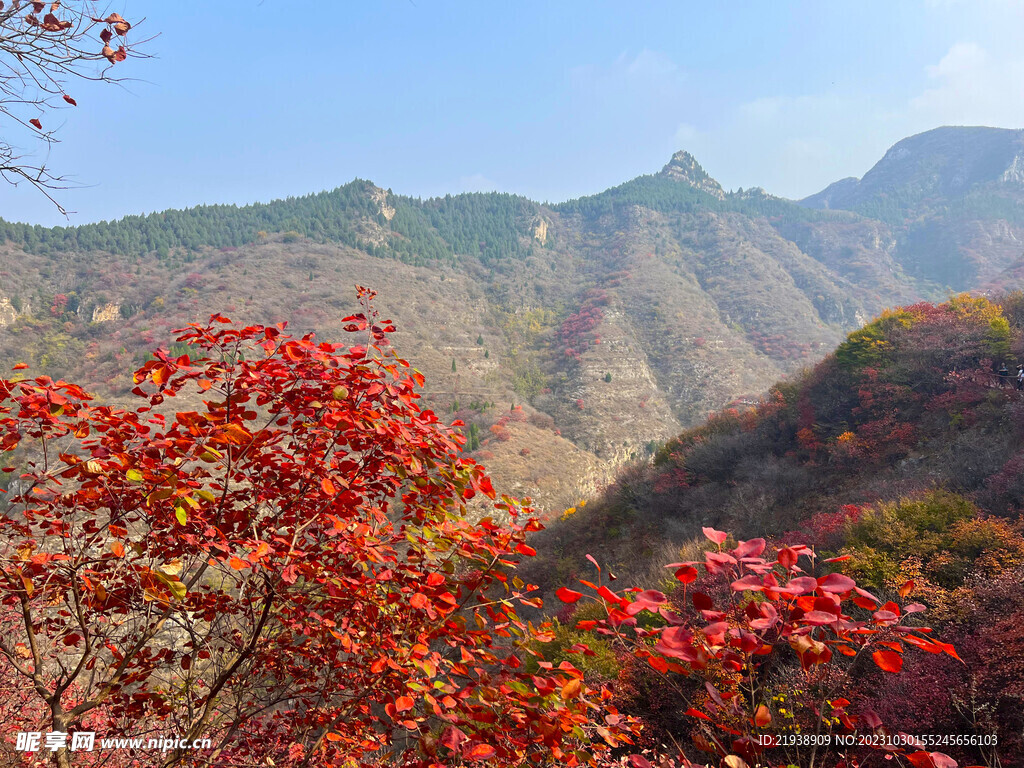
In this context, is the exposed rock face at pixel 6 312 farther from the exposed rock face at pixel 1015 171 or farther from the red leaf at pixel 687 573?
the exposed rock face at pixel 1015 171

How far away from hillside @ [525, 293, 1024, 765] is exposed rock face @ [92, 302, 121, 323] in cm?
7062

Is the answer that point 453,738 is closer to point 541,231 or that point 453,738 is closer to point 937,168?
point 541,231

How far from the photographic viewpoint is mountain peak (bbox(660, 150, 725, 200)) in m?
140

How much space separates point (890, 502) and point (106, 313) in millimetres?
82475

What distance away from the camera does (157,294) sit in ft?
218

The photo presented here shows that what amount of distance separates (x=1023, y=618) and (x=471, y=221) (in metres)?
113

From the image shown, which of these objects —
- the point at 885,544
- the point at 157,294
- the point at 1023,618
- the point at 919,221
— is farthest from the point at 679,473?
the point at 919,221

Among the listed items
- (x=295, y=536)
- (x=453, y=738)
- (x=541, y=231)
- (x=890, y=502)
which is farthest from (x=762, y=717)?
(x=541, y=231)

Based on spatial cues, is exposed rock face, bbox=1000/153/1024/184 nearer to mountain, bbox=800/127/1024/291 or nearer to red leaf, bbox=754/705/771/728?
mountain, bbox=800/127/1024/291

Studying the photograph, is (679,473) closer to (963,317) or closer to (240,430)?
→ (963,317)

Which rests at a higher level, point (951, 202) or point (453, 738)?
point (951, 202)

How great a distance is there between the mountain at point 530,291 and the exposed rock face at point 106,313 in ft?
0.81

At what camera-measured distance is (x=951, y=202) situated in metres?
113

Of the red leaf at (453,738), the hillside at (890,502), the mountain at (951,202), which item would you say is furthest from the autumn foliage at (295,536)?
the mountain at (951,202)
